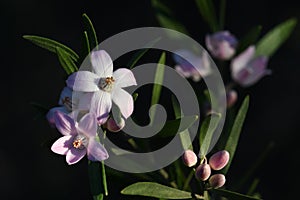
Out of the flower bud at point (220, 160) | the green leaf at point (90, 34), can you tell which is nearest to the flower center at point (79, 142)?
the green leaf at point (90, 34)

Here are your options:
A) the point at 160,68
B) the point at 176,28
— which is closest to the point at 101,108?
the point at 160,68

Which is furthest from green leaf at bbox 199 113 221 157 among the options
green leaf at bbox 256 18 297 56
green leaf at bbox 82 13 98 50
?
green leaf at bbox 256 18 297 56

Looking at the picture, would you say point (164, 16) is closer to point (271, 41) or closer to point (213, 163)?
point (271, 41)

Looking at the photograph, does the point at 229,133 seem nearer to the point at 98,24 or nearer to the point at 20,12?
the point at 98,24

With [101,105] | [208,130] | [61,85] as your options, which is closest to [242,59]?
[208,130]

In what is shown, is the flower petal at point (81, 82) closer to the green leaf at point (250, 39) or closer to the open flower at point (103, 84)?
the open flower at point (103, 84)

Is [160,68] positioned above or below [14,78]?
above
